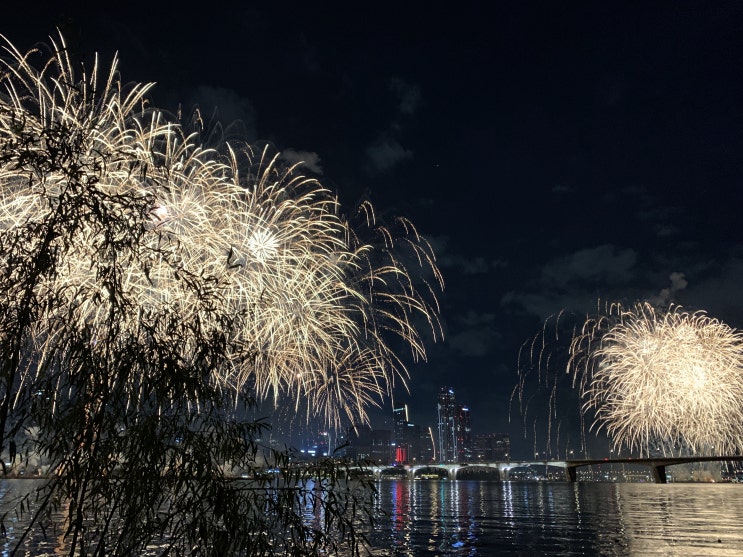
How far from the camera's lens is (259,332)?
32.2 m

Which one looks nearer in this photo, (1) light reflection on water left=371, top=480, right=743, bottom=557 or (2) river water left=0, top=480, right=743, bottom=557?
(2) river water left=0, top=480, right=743, bottom=557

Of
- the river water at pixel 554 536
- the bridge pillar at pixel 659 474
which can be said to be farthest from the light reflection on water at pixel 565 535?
the bridge pillar at pixel 659 474

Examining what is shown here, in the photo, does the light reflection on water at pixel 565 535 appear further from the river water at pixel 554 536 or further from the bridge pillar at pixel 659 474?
the bridge pillar at pixel 659 474

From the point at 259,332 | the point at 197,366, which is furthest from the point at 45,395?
the point at 259,332

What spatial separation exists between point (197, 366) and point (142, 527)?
3.16 m

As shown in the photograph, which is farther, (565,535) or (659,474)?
(659,474)

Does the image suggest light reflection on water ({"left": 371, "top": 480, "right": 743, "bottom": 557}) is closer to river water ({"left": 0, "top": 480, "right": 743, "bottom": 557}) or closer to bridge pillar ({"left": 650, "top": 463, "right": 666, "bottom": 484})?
river water ({"left": 0, "top": 480, "right": 743, "bottom": 557})

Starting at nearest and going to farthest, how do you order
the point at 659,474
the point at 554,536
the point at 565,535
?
the point at 554,536
the point at 565,535
the point at 659,474

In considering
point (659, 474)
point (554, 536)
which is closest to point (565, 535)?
point (554, 536)

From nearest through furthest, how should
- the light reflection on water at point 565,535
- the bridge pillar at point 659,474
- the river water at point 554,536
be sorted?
the river water at point 554,536
the light reflection on water at point 565,535
the bridge pillar at point 659,474

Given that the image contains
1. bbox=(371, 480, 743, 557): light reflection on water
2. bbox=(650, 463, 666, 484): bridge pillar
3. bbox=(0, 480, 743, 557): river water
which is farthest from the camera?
bbox=(650, 463, 666, 484): bridge pillar

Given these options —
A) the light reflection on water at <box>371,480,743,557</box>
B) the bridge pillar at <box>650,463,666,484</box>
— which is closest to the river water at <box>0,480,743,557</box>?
the light reflection on water at <box>371,480,743,557</box>

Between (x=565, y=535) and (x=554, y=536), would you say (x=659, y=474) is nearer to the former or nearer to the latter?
(x=565, y=535)

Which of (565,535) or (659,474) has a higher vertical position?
(565,535)
